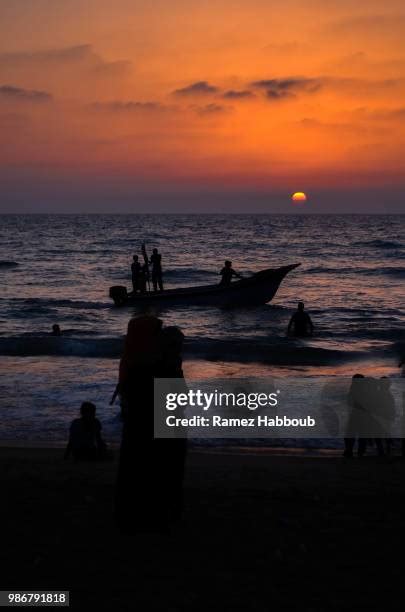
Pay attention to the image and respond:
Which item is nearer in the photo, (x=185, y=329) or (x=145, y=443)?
(x=145, y=443)

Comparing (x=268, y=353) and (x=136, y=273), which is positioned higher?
(x=136, y=273)

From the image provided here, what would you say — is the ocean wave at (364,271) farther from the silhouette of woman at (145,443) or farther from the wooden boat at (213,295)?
the silhouette of woman at (145,443)

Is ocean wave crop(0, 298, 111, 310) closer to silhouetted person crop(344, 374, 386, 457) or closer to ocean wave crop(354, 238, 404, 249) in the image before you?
silhouetted person crop(344, 374, 386, 457)

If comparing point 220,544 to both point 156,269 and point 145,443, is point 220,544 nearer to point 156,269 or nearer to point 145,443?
point 145,443

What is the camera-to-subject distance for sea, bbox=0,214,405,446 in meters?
15.0

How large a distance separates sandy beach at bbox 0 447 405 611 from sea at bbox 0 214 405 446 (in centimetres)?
397

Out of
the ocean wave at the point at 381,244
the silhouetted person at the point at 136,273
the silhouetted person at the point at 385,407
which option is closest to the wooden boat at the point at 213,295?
the silhouetted person at the point at 136,273

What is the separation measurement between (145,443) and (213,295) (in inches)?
961

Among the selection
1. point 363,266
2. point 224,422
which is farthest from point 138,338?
point 363,266

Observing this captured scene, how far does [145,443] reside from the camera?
5.52m

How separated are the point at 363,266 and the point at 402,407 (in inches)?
1827

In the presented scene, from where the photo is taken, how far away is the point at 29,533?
6020mm

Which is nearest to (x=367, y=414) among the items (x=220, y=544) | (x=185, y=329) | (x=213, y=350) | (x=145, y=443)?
(x=220, y=544)

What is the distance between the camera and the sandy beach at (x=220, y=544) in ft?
16.2
